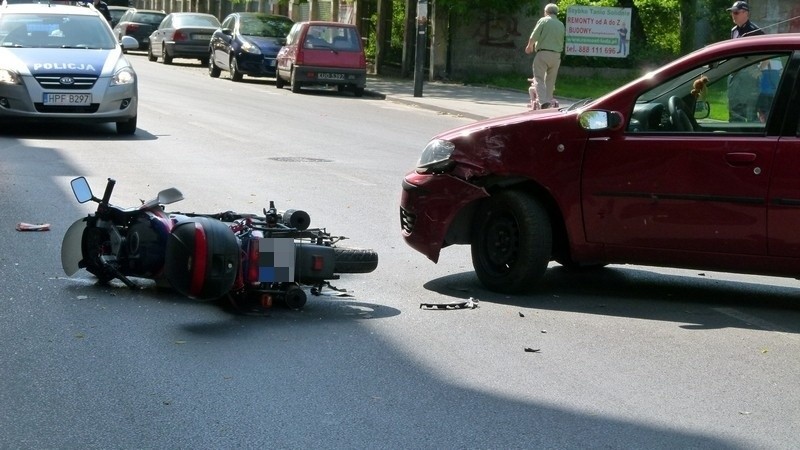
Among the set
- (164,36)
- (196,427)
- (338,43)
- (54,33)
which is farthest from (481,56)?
(196,427)

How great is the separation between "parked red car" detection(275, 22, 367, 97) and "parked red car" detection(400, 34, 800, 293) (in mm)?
22732

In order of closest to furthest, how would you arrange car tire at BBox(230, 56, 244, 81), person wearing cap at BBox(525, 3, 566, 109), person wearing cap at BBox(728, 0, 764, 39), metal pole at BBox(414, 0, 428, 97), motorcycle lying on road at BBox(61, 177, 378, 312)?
motorcycle lying on road at BBox(61, 177, 378, 312)
person wearing cap at BBox(728, 0, 764, 39)
person wearing cap at BBox(525, 3, 566, 109)
metal pole at BBox(414, 0, 428, 97)
car tire at BBox(230, 56, 244, 81)

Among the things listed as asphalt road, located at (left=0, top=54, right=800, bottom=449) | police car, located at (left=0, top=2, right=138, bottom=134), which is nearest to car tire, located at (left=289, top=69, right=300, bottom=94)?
police car, located at (left=0, top=2, right=138, bottom=134)

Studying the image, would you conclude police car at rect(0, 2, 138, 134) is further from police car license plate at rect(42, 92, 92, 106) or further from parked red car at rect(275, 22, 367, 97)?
parked red car at rect(275, 22, 367, 97)

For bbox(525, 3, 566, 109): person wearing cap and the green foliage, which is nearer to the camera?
bbox(525, 3, 566, 109): person wearing cap

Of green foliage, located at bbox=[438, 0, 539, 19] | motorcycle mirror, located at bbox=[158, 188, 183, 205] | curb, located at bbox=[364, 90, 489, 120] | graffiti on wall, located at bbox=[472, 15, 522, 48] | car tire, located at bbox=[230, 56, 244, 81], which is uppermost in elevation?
green foliage, located at bbox=[438, 0, 539, 19]

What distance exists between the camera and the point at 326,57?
102ft

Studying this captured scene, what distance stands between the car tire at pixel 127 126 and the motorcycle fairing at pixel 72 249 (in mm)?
10570

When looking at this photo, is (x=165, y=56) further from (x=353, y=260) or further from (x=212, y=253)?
(x=212, y=253)

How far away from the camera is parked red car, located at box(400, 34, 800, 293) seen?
309 inches

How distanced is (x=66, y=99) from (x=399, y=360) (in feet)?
39.6

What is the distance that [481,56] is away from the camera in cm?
3791

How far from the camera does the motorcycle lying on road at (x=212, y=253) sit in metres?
7.26

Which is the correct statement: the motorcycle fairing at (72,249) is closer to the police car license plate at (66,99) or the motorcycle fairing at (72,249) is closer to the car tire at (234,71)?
the police car license plate at (66,99)
